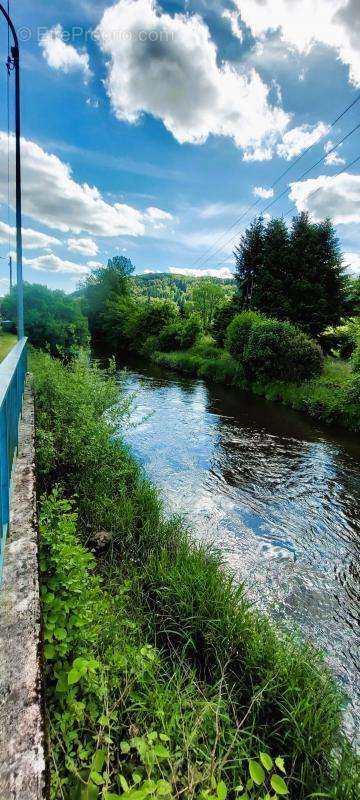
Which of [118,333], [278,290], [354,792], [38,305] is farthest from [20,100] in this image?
[118,333]

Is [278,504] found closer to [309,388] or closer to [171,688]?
[171,688]

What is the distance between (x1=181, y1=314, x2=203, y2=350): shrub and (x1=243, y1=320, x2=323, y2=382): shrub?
1253cm

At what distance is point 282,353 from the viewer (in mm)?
15719

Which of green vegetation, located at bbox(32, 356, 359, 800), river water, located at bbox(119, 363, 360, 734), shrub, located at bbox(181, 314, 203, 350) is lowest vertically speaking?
river water, located at bbox(119, 363, 360, 734)

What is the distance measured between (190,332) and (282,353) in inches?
575

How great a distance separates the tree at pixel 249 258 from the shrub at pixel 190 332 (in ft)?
13.7

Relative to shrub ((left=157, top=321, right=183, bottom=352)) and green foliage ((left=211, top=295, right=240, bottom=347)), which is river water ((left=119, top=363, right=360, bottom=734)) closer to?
green foliage ((left=211, top=295, right=240, bottom=347))

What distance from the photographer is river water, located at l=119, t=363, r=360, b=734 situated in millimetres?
3740

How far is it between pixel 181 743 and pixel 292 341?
15.0m

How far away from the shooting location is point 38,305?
55.7ft

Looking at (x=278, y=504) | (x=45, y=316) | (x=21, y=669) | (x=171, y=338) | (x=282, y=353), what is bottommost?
(x=278, y=504)

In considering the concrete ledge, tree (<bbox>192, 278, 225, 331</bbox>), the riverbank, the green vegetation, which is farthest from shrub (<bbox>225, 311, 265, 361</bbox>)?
tree (<bbox>192, 278, 225, 331</bbox>)

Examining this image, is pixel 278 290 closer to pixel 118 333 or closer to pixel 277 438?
pixel 277 438

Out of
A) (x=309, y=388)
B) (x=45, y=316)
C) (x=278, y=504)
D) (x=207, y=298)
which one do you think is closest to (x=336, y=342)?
(x=309, y=388)
